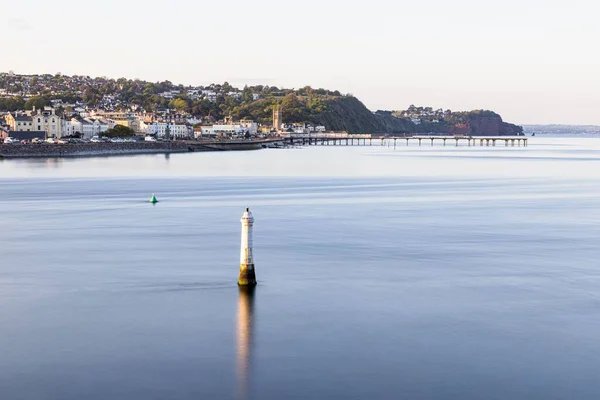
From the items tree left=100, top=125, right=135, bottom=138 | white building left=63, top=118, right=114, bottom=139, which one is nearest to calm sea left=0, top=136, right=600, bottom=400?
tree left=100, top=125, right=135, bottom=138

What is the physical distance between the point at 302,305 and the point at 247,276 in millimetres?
2067

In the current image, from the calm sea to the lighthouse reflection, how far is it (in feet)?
0.18

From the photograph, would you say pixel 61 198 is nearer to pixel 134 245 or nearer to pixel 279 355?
pixel 134 245

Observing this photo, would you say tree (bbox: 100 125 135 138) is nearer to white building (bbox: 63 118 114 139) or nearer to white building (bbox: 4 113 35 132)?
white building (bbox: 63 118 114 139)

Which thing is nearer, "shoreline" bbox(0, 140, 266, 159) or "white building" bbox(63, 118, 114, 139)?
"shoreline" bbox(0, 140, 266, 159)

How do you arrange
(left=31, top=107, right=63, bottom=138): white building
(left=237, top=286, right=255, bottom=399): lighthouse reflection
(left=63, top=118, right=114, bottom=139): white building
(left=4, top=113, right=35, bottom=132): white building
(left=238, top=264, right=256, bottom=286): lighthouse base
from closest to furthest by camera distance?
(left=237, top=286, right=255, bottom=399): lighthouse reflection → (left=238, top=264, right=256, bottom=286): lighthouse base → (left=4, top=113, right=35, bottom=132): white building → (left=31, top=107, right=63, bottom=138): white building → (left=63, top=118, right=114, bottom=139): white building

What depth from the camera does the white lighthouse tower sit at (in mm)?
17109

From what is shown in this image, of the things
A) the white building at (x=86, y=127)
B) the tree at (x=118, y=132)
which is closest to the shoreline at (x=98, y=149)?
the tree at (x=118, y=132)

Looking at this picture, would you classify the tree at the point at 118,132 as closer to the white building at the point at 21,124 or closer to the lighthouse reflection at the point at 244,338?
A: the white building at the point at 21,124

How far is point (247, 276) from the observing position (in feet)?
64.0

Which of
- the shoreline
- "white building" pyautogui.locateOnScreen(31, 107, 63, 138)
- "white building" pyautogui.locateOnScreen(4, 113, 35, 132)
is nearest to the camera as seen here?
the shoreline

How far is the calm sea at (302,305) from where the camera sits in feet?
42.1

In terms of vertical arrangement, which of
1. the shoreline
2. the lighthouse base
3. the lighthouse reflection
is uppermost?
the lighthouse base

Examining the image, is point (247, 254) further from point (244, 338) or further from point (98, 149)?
point (98, 149)
